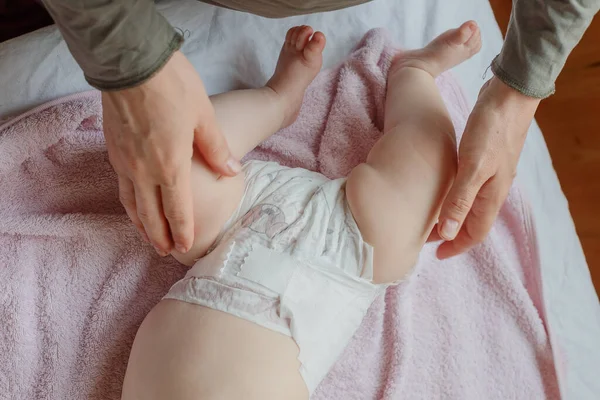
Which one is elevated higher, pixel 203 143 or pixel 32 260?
pixel 203 143

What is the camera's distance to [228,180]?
2.54 ft

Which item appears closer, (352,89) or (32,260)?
(32,260)

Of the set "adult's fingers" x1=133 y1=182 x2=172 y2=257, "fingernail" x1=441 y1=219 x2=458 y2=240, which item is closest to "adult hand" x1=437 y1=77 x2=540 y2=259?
"fingernail" x1=441 y1=219 x2=458 y2=240

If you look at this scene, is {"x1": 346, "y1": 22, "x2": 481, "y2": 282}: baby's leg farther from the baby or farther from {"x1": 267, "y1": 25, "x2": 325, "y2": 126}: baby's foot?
{"x1": 267, "y1": 25, "x2": 325, "y2": 126}: baby's foot

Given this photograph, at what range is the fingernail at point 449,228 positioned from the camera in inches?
29.8

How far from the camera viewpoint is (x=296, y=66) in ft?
3.21

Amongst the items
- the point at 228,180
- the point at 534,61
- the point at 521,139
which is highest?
the point at 534,61

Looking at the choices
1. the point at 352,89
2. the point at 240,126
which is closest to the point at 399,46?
the point at 352,89

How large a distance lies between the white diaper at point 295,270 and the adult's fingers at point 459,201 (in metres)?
0.10

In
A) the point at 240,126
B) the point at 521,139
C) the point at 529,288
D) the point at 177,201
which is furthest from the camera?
the point at 529,288

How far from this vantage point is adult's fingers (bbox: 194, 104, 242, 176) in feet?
2.18

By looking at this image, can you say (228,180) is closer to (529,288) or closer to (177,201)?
(177,201)

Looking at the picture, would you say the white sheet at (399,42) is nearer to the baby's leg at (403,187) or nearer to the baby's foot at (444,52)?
the baby's foot at (444,52)

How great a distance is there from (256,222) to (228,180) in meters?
0.07
